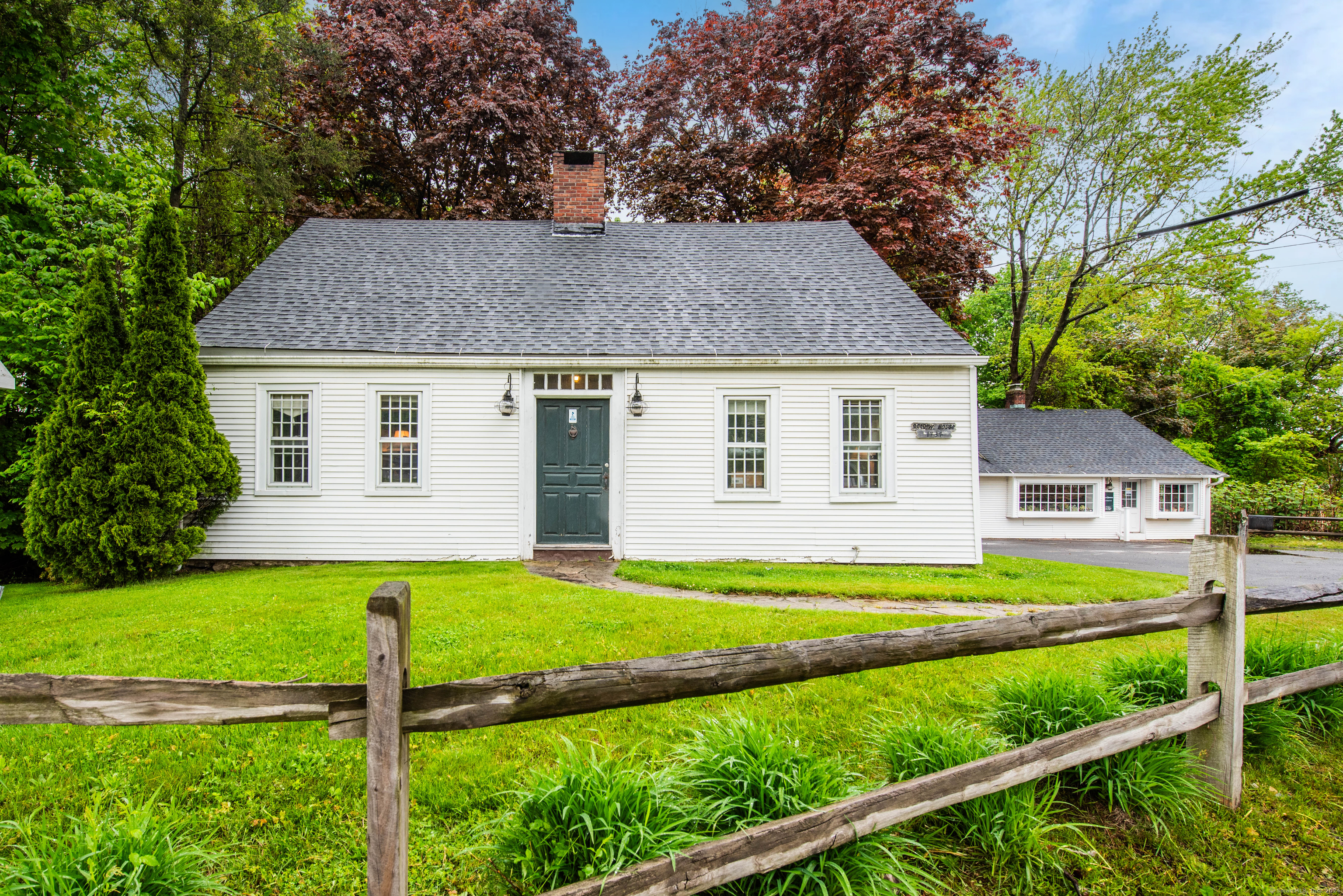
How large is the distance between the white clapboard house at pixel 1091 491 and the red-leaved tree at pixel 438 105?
628 inches

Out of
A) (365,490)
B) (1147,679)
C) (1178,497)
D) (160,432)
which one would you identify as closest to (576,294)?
(365,490)

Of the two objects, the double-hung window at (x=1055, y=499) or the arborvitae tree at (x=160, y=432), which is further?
the double-hung window at (x=1055, y=499)

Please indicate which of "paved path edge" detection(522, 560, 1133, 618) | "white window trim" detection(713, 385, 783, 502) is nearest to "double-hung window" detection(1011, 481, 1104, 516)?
"white window trim" detection(713, 385, 783, 502)

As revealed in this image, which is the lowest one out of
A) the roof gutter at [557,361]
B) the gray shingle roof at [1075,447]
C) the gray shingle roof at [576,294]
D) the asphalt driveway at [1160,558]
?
the asphalt driveway at [1160,558]

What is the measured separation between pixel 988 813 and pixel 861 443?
7.81m

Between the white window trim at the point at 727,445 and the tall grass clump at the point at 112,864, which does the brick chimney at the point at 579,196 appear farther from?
the tall grass clump at the point at 112,864

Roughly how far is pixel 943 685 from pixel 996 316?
2962 centimetres

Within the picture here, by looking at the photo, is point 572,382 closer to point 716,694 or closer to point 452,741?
point 452,741

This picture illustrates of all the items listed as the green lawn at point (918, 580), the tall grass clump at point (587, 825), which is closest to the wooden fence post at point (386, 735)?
the tall grass clump at point (587, 825)

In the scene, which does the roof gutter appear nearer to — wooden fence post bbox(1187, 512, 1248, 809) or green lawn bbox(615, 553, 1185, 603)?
green lawn bbox(615, 553, 1185, 603)

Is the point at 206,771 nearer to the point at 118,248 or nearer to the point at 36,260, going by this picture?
the point at 36,260

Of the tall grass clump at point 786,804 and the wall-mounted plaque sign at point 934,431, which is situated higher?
the wall-mounted plaque sign at point 934,431

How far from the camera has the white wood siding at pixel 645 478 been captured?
31.1 feet

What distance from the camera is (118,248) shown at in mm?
9922
